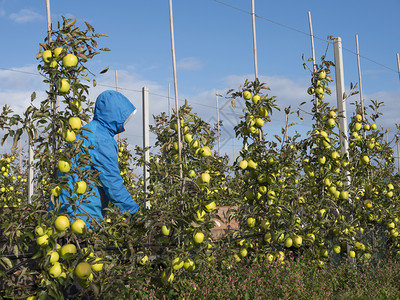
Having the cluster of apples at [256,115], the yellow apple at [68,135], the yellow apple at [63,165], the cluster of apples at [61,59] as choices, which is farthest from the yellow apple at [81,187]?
the cluster of apples at [256,115]

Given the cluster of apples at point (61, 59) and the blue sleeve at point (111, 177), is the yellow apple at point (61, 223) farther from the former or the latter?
the cluster of apples at point (61, 59)

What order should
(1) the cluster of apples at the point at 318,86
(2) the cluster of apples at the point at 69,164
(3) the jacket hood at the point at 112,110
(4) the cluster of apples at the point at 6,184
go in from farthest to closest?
(4) the cluster of apples at the point at 6,184 → (1) the cluster of apples at the point at 318,86 → (3) the jacket hood at the point at 112,110 → (2) the cluster of apples at the point at 69,164

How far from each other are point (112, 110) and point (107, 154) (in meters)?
0.40

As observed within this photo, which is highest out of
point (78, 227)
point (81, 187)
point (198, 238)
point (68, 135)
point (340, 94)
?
point (340, 94)

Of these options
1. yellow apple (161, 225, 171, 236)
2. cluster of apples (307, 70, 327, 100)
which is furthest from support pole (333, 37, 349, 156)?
yellow apple (161, 225, 171, 236)

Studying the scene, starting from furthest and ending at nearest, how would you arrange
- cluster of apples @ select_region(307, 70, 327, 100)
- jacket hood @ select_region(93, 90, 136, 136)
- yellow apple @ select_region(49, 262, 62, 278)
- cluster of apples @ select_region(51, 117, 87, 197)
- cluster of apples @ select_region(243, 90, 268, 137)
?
cluster of apples @ select_region(307, 70, 327, 100)
cluster of apples @ select_region(243, 90, 268, 137)
jacket hood @ select_region(93, 90, 136, 136)
cluster of apples @ select_region(51, 117, 87, 197)
yellow apple @ select_region(49, 262, 62, 278)

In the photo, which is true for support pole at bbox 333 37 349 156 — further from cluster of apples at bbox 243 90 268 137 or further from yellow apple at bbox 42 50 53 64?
yellow apple at bbox 42 50 53 64

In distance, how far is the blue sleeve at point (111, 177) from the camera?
287 cm

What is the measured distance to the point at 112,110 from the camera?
3141 mm

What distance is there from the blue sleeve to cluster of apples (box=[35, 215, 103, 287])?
17.8 inches

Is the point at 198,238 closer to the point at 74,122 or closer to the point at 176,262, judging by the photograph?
the point at 176,262

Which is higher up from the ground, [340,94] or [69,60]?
[340,94]

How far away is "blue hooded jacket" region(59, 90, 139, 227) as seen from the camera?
2869 mm

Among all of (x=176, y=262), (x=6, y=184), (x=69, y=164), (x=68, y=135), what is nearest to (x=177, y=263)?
(x=176, y=262)
